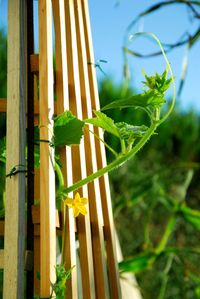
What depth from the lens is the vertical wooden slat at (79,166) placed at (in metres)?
1.18

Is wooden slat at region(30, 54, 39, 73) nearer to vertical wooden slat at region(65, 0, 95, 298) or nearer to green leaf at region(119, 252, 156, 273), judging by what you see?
vertical wooden slat at region(65, 0, 95, 298)

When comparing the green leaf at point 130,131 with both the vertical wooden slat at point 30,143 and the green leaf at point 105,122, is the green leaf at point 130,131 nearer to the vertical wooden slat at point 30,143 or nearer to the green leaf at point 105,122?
the green leaf at point 105,122

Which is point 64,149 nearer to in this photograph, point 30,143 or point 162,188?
point 30,143

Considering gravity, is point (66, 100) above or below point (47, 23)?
below

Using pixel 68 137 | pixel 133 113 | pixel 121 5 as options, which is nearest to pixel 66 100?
pixel 68 137

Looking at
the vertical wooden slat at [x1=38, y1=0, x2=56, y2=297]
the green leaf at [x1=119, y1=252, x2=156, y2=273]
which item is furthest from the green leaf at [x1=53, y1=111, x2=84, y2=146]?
the green leaf at [x1=119, y1=252, x2=156, y2=273]

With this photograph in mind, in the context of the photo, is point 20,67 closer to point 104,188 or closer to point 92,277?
point 104,188

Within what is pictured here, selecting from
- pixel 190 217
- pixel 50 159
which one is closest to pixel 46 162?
pixel 50 159

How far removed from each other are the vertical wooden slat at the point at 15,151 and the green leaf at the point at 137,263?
2.67 feet

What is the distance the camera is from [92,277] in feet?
3.93

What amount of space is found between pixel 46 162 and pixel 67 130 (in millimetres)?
83

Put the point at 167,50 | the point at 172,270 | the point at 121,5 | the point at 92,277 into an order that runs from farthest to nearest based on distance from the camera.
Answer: the point at 172,270, the point at 121,5, the point at 167,50, the point at 92,277

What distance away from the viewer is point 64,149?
1.14 metres

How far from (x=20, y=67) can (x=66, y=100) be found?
0.41ft
